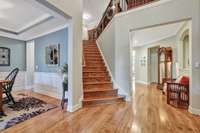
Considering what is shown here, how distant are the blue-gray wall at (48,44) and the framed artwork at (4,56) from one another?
1.25m

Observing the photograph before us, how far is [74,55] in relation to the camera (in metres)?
3.74

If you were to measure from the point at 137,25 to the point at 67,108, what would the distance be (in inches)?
120

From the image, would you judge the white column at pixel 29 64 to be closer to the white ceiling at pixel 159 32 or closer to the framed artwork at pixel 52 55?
the framed artwork at pixel 52 55

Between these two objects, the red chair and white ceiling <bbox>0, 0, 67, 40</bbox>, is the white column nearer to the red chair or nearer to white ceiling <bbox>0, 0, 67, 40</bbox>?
white ceiling <bbox>0, 0, 67, 40</bbox>

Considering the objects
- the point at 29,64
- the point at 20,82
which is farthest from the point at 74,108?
the point at 29,64

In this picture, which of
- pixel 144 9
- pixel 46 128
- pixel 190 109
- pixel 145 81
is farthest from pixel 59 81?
pixel 145 81

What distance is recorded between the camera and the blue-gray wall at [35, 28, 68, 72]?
4.86 meters

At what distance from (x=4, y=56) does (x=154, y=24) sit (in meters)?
5.81

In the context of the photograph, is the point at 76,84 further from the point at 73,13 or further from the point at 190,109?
the point at 190,109

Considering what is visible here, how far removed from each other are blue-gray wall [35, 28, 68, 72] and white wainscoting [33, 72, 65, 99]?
0.20 metres

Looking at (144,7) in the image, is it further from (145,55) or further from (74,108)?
(145,55)

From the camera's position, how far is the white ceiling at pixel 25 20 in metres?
3.76

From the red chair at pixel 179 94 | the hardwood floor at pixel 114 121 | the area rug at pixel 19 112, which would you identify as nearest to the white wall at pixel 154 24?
the red chair at pixel 179 94

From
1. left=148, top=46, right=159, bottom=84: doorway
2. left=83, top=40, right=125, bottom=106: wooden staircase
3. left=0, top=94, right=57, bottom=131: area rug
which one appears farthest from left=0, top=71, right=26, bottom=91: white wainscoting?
left=148, top=46, right=159, bottom=84: doorway
